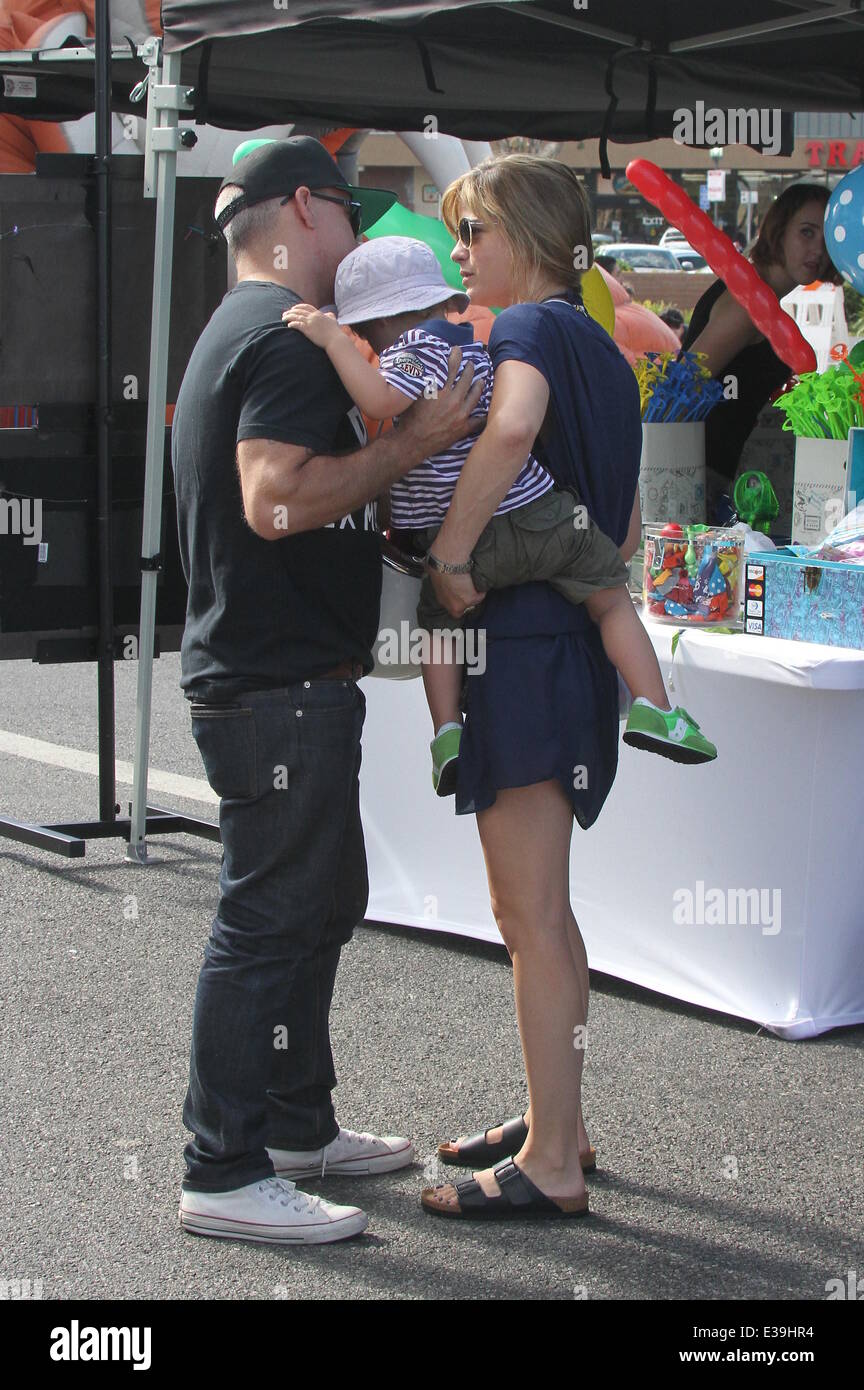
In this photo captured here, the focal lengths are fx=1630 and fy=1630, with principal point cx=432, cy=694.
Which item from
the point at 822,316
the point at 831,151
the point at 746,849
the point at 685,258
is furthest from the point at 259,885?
the point at 685,258

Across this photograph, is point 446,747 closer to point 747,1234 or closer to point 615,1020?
point 747,1234

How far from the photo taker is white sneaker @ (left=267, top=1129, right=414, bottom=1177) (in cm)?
313

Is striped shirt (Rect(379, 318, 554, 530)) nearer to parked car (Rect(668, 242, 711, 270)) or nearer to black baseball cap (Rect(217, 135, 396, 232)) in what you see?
black baseball cap (Rect(217, 135, 396, 232))

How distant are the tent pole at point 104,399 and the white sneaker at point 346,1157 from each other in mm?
2354

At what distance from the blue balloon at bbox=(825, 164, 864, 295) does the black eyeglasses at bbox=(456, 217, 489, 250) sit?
1.56m

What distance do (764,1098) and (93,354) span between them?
9.95ft

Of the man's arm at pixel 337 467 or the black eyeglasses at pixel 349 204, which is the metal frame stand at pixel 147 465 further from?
the man's arm at pixel 337 467

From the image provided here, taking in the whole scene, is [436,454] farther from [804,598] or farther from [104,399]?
[104,399]

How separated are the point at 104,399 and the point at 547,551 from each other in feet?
8.59

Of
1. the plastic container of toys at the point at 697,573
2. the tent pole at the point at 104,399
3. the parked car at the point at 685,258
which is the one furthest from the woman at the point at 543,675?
the parked car at the point at 685,258

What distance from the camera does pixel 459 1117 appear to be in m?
3.39

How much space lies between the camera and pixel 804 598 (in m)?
3.56

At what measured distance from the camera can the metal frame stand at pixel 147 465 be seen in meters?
4.55
